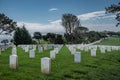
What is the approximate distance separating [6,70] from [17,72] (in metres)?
0.65

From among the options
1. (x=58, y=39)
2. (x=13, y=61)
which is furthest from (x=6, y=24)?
(x=13, y=61)

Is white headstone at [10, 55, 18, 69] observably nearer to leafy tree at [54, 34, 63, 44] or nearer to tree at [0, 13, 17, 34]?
tree at [0, 13, 17, 34]

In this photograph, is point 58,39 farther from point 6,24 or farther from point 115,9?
point 115,9

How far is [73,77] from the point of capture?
1266cm

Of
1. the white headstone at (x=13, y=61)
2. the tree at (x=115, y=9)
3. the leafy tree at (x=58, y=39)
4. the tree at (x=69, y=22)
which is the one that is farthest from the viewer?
the tree at (x=69, y=22)

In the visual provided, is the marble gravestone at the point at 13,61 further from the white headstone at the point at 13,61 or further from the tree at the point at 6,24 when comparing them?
the tree at the point at 6,24

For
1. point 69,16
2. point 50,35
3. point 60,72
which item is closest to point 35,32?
point 69,16

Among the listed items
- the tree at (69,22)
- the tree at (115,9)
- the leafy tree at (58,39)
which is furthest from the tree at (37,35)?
the tree at (115,9)

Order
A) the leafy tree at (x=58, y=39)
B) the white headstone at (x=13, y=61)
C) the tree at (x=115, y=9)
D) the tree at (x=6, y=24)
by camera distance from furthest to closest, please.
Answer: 1. the leafy tree at (x=58, y=39)
2. the tree at (x=6, y=24)
3. the tree at (x=115, y=9)
4. the white headstone at (x=13, y=61)

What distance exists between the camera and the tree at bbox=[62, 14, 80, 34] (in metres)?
105

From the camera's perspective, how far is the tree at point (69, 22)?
105 m

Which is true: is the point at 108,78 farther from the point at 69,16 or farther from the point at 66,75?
Answer: the point at 69,16

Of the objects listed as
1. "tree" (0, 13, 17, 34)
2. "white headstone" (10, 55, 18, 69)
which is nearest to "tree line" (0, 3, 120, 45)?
"tree" (0, 13, 17, 34)

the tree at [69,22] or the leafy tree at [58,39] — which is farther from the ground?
the tree at [69,22]
